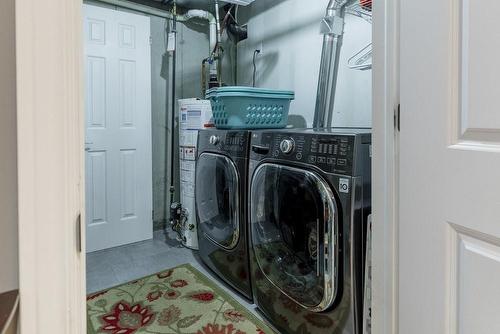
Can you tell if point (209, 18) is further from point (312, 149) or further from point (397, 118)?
point (397, 118)

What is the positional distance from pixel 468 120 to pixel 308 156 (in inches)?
29.2

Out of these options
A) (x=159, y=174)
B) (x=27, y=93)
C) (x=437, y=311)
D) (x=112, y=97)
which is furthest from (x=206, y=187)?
(x=27, y=93)

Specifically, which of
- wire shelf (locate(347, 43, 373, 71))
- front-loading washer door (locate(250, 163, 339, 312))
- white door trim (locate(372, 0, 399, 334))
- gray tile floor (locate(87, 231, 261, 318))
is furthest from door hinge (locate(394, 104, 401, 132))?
gray tile floor (locate(87, 231, 261, 318))

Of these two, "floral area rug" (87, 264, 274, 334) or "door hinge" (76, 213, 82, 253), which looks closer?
"door hinge" (76, 213, 82, 253)

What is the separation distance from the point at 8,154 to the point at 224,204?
171 cm

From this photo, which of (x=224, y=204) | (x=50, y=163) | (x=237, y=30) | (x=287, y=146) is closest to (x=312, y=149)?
(x=287, y=146)

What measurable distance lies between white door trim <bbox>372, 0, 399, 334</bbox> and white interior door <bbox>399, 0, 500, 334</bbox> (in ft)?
0.10

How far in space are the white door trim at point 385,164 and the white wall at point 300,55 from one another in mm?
1189

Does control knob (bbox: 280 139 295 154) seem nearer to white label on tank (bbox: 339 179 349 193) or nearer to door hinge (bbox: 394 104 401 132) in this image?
white label on tank (bbox: 339 179 349 193)

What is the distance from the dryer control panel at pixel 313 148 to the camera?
1.28 m

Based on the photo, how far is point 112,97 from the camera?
280 cm

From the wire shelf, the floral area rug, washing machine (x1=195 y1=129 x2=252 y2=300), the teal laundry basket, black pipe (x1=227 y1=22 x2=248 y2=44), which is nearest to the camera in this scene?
the floral area rug

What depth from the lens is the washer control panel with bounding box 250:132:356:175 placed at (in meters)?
1.28

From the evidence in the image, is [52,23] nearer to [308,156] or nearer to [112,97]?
[308,156]
